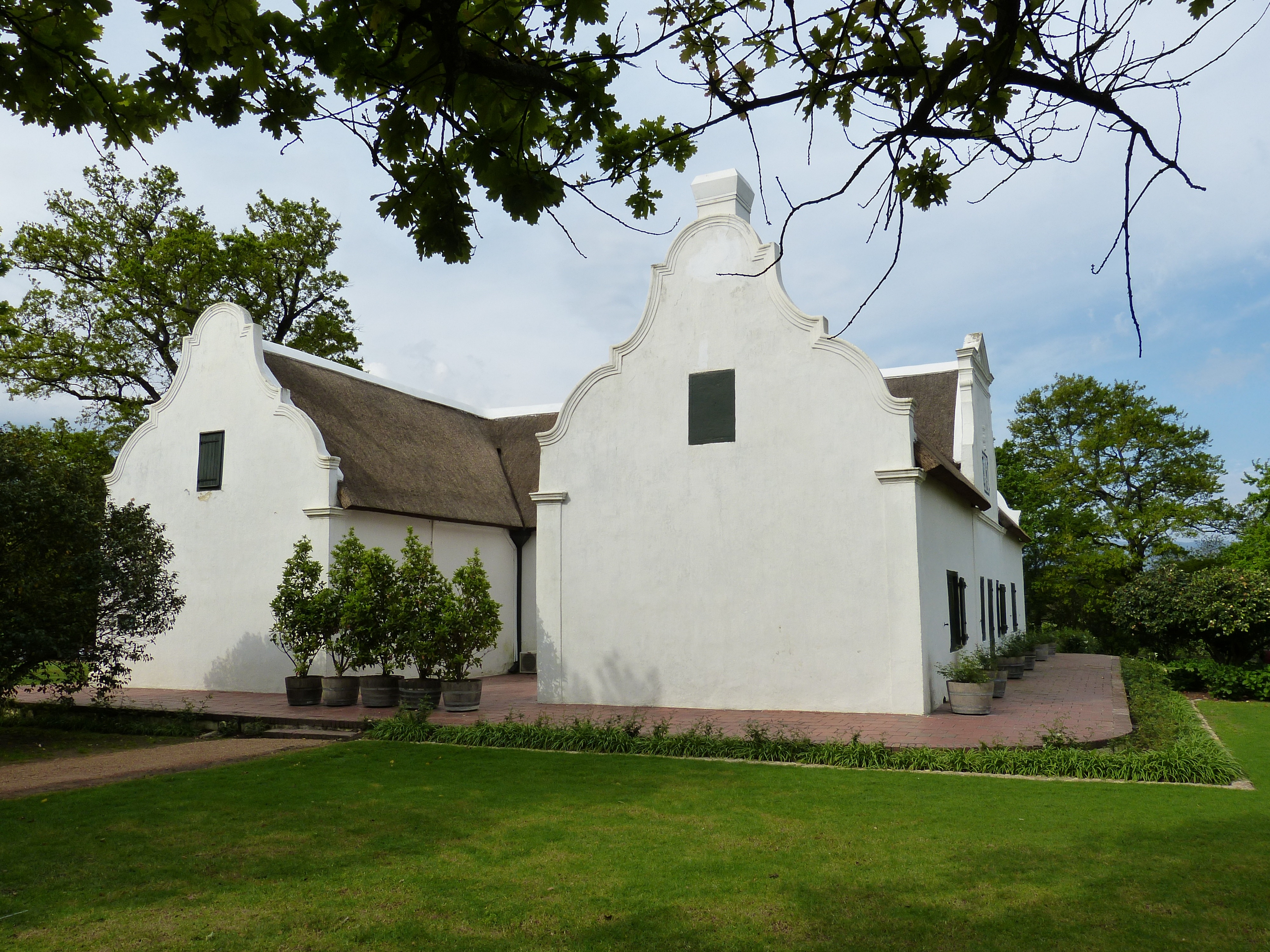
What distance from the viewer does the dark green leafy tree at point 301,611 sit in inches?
614

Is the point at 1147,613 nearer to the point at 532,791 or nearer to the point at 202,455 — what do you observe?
the point at 532,791

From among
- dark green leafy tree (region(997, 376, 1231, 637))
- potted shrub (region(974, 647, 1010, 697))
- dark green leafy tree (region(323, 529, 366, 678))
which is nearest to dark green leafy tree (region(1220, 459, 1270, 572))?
dark green leafy tree (region(997, 376, 1231, 637))

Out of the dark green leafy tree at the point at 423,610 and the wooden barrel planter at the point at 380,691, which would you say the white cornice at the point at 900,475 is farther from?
the wooden barrel planter at the point at 380,691

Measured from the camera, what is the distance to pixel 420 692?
14.8 metres

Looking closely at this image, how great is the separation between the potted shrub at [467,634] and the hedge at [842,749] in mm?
1061

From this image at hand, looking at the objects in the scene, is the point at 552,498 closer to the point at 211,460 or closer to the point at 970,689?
the point at 970,689

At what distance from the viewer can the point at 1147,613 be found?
795 inches

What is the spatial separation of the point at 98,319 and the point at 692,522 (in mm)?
22020

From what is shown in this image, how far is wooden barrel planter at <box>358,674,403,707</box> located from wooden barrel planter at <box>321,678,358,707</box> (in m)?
0.52

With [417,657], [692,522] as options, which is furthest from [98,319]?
[692,522]

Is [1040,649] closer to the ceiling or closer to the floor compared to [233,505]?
closer to the floor

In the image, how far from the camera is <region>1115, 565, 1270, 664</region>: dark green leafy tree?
60.8ft

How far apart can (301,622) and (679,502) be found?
273 inches

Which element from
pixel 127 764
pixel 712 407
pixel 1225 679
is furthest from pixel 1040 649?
pixel 127 764
